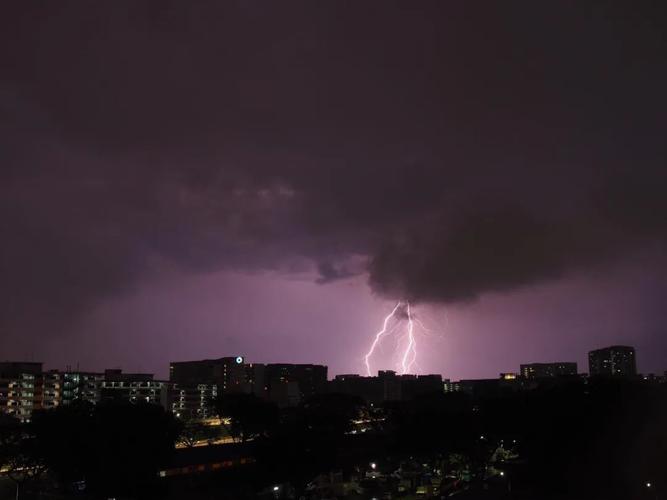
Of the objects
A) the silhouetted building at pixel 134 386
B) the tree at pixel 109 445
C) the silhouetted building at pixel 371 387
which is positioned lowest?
the silhouetted building at pixel 371 387

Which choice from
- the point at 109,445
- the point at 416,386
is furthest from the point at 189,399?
the point at 109,445

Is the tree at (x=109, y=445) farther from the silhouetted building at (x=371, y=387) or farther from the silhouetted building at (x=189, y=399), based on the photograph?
the silhouetted building at (x=371, y=387)

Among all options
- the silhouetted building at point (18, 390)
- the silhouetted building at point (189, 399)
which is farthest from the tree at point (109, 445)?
the silhouetted building at point (189, 399)

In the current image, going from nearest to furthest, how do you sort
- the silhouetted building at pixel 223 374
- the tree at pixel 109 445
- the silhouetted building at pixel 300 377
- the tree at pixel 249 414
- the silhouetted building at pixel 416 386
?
1. the tree at pixel 109 445
2. the tree at pixel 249 414
3. the silhouetted building at pixel 223 374
4. the silhouetted building at pixel 300 377
5. the silhouetted building at pixel 416 386

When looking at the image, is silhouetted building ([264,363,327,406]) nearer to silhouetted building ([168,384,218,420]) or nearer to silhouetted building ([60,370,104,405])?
silhouetted building ([168,384,218,420])

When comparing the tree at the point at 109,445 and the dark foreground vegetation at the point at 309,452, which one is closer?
the tree at the point at 109,445

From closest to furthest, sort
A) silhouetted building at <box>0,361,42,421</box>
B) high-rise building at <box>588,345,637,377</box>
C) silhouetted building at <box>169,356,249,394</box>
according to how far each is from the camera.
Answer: silhouetted building at <box>0,361,42,421</box> → silhouetted building at <box>169,356,249,394</box> → high-rise building at <box>588,345,637,377</box>

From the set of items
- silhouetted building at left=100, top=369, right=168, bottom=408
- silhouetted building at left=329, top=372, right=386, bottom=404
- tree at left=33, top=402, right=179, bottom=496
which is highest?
tree at left=33, top=402, right=179, bottom=496

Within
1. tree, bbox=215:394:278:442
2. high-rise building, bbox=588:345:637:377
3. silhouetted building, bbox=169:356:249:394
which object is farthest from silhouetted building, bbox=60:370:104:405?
high-rise building, bbox=588:345:637:377

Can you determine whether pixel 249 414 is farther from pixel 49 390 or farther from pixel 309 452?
pixel 49 390

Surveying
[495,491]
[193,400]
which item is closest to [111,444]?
[495,491]

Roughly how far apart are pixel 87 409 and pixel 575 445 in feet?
94.6

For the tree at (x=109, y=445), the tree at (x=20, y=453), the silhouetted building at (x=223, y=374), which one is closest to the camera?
the tree at (x=109, y=445)

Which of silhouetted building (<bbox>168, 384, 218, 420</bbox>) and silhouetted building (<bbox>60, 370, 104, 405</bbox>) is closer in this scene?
silhouetted building (<bbox>60, 370, 104, 405</bbox>)
